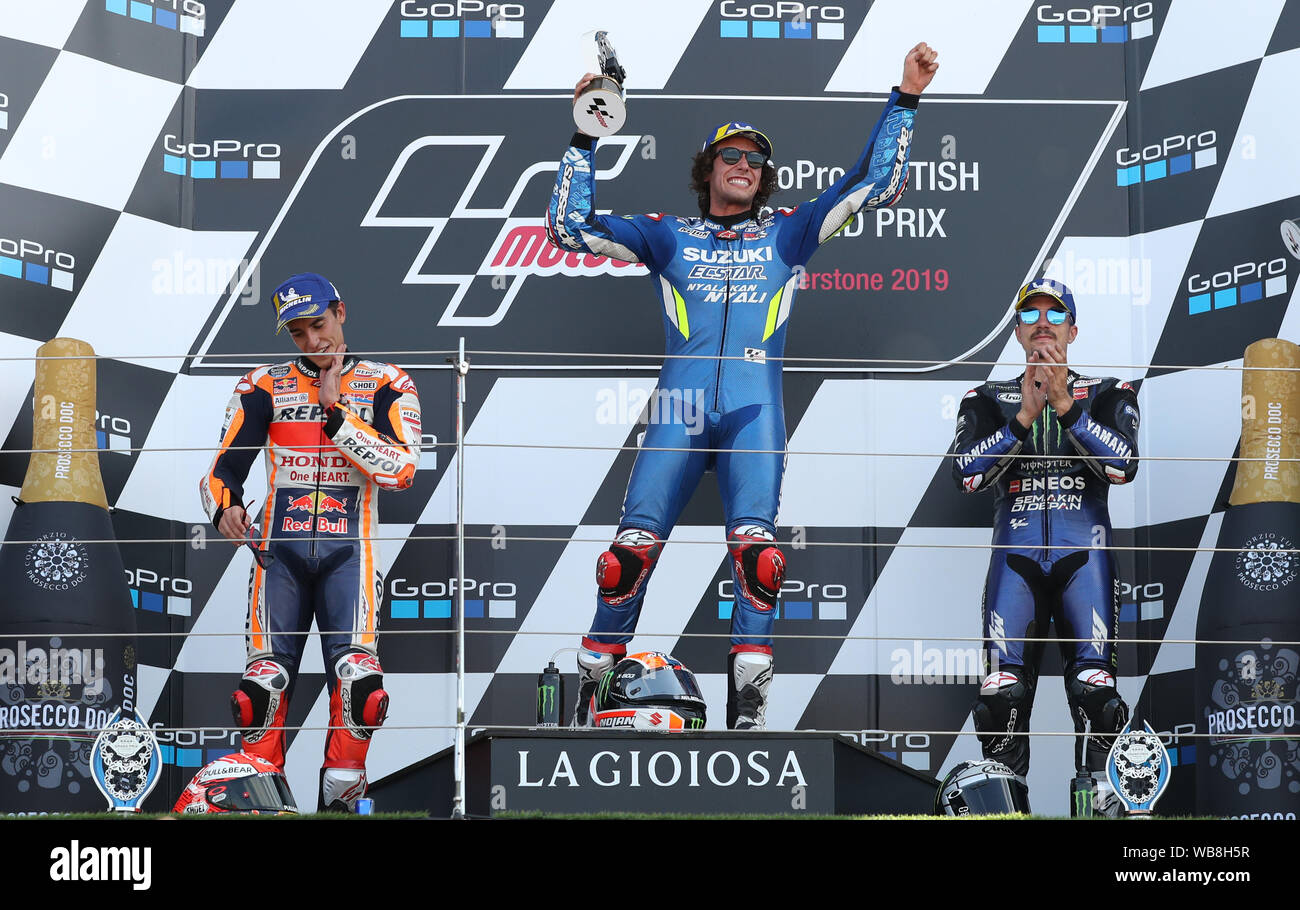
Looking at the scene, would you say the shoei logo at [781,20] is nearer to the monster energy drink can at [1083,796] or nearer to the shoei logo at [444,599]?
the shoei logo at [444,599]

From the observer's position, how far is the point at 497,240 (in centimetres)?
556

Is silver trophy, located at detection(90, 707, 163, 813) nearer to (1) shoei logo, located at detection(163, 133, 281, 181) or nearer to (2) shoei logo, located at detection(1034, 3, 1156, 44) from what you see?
(1) shoei logo, located at detection(163, 133, 281, 181)

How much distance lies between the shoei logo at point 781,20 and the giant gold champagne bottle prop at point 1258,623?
1.72 metres

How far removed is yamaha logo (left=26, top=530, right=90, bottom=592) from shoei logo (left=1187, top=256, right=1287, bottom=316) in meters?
3.36

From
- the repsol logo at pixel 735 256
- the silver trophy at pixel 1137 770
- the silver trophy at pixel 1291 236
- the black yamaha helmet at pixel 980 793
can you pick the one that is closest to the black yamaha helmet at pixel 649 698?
the black yamaha helmet at pixel 980 793

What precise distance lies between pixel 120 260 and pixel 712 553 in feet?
6.63

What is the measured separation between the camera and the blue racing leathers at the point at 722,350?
455cm

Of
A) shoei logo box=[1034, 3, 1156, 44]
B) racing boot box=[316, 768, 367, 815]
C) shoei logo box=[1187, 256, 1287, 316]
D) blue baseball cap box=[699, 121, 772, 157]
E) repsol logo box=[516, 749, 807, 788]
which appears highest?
shoei logo box=[1034, 3, 1156, 44]

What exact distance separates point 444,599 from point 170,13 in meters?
2.07

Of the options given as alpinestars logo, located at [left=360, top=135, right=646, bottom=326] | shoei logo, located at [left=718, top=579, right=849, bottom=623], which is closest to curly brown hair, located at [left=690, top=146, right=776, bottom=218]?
alpinestars logo, located at [left=360, top=135, right=646, bottom=326]

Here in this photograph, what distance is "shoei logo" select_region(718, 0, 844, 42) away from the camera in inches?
224
